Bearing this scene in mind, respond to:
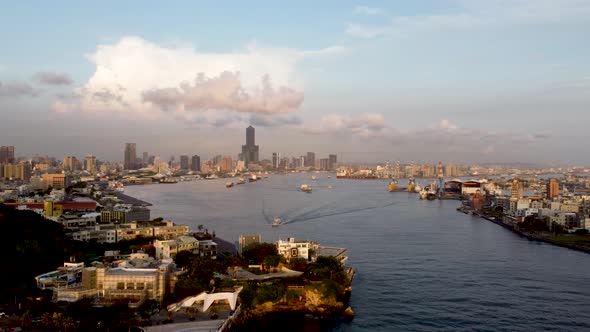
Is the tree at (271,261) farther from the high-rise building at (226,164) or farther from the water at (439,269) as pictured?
the high-rise building at (226,164)

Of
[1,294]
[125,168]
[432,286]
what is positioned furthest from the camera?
[125,168]

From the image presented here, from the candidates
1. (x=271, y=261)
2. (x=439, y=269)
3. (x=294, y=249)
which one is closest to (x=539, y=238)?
(x=439, y=269)

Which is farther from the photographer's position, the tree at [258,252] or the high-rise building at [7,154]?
the high-rise building at [7,154]

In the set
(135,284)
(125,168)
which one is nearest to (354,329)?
(135,284)

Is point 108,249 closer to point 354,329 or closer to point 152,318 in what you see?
point 152,318

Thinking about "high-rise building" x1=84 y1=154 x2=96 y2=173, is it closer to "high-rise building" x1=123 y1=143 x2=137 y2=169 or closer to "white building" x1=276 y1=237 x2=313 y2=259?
"high-rise building" x1=123 y1=143 x2=137 y2=169

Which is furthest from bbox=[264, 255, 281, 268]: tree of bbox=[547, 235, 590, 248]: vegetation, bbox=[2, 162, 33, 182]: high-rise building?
bbox=[2, 162, 33, 182]: high-rise building

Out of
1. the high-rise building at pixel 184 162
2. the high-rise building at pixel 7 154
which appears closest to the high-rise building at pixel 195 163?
the high-rise building at pixel 184 162

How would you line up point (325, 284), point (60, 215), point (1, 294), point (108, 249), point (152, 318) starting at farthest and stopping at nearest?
point (60, 215) < point (108, 249) < point (325, 284) < point (1, 294) < point (152, 318)
